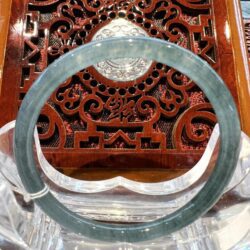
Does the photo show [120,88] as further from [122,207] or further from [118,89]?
[122,207]

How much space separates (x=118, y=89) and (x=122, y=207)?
260mm

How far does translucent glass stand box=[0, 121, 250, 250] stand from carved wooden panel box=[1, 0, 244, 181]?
91 millimetres

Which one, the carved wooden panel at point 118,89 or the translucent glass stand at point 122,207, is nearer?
the translucent glass stand at point 122,207

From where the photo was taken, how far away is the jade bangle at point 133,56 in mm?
495

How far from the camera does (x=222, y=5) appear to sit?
91cm

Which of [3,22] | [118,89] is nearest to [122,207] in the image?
[118,89]

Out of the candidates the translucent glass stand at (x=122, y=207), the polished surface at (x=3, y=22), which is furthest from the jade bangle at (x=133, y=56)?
the polished surface at (x=3, y=22)

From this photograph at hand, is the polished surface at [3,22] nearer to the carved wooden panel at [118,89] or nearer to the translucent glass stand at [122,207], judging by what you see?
the carved wooden panel at [118,89]

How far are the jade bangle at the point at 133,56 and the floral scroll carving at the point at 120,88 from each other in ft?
0.95

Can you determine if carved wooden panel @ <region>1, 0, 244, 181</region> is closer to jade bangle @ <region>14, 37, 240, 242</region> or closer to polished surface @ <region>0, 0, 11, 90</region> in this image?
polished surface @ <region>0, 0, 11, 90</region>

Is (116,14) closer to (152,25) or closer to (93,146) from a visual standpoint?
(152,25)

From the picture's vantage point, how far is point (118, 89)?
86cm

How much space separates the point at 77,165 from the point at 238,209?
311 millimetres

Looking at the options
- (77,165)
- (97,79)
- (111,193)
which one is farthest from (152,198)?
(97,79)
